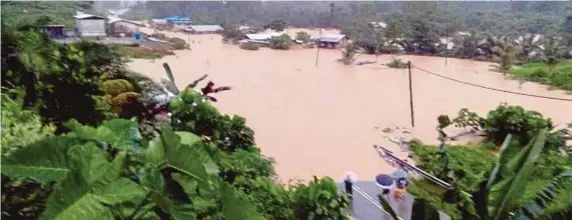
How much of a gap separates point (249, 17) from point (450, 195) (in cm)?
426

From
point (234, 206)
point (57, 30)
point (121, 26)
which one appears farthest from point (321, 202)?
point (121, 26)

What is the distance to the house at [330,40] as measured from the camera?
628cm

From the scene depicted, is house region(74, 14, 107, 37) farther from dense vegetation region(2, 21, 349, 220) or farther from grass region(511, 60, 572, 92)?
grass region(511, 60, 572, 92)

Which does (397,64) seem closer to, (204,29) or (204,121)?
(204,29)

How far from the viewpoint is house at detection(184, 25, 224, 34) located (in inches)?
212

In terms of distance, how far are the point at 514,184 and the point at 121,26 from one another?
3.78 metres

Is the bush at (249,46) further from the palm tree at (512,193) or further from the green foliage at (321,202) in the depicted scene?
the palm tree at (512,193)

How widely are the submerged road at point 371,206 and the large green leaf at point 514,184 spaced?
87 centimetres

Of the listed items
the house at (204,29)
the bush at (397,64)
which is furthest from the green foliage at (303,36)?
the house at (204,29)

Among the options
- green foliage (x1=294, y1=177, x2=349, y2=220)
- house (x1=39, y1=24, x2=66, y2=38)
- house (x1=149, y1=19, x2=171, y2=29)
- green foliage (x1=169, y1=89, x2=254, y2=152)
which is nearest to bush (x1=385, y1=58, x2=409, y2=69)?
house (x1=149, y1=19, x2=171, y2=29)

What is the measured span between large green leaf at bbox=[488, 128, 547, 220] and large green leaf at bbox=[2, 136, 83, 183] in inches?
36.2

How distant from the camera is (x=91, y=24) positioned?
4.16 meters

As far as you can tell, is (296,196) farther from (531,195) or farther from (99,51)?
(99,51)

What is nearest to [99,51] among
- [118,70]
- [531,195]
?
[118,70]
